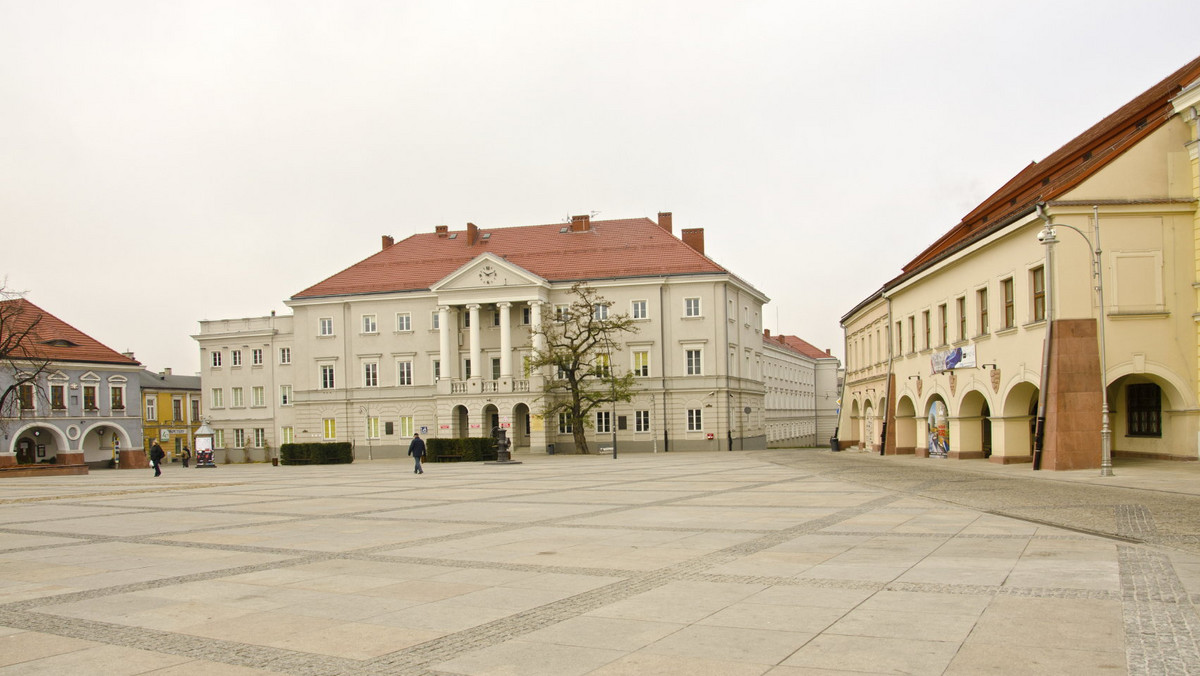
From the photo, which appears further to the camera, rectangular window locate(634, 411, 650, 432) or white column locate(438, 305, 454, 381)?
white column locate(438, 305, 454, 381)

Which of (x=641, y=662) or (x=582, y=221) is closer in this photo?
(x=641, y=662)

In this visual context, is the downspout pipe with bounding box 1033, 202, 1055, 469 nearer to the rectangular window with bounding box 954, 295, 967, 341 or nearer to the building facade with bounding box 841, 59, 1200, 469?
the building facade with bounding box 841, 59, 1200, 469

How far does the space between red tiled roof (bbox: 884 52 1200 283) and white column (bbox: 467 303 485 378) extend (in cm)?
3348

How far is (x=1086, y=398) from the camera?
2628 cm

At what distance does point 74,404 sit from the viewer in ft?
232

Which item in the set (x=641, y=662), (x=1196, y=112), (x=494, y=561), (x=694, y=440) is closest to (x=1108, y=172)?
(x=1196, y=112)

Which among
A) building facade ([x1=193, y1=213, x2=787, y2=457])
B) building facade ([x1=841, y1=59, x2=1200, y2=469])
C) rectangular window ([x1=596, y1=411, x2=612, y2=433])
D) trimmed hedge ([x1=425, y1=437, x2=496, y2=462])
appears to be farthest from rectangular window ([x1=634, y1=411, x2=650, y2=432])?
building facade ([x1=841, y1=59, x2=1200, y2=469])

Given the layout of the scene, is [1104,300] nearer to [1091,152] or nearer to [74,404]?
[1091,152]

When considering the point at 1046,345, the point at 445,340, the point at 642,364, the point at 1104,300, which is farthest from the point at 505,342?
the point at 1104,300

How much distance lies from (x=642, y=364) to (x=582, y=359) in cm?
475

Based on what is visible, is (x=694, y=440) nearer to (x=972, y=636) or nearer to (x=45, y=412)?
(x=45, y=412)

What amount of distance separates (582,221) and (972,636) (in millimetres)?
66489

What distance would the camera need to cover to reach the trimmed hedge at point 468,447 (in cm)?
5084

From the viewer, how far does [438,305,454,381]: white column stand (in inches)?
2628
